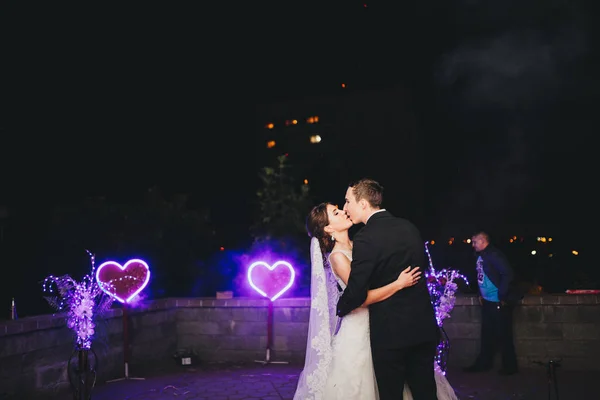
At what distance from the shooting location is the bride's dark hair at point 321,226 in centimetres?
494

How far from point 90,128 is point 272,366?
34.0ft

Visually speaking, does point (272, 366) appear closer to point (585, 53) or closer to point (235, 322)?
point (235, 322)

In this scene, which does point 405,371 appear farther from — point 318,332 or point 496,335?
point 496,335

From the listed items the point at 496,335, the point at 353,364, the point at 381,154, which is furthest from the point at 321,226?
the point at 381,154

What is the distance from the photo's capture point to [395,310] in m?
3.48

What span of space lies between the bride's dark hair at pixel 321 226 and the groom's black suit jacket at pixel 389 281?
4.41 feet

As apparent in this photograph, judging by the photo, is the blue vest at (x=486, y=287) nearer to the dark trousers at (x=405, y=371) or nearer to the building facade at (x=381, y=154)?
the dark trousers at (x=405, y=371)

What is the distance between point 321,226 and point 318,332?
1.01 metres

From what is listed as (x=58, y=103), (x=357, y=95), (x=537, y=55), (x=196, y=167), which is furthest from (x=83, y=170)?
(x=357, y=95)

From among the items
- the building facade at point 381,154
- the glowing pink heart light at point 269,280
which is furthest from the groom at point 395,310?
the building facade at point 381,154

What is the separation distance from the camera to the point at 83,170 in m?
15.5

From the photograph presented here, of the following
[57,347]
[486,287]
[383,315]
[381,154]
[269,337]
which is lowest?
[269,337]

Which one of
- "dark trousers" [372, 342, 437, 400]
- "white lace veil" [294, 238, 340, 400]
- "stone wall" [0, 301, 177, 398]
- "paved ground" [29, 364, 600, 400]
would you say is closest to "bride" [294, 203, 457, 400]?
"white lace veil" [294, 238, 340, 400]

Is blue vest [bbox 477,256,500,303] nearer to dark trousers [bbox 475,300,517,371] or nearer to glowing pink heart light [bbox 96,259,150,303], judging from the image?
dark trousers [bbox 475,300,517,371]
